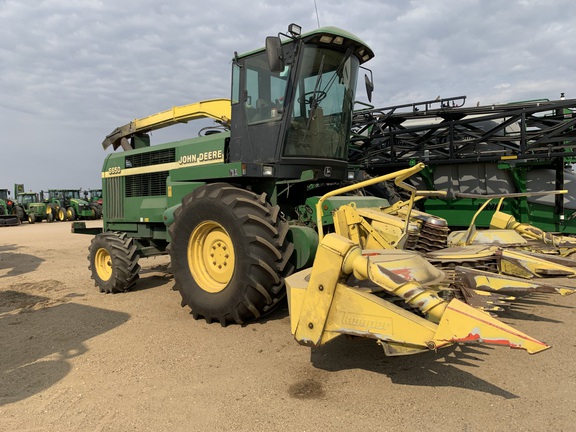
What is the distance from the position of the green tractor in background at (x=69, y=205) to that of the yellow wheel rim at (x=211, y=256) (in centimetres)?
2551

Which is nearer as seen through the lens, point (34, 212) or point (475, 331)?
point (475, 331)

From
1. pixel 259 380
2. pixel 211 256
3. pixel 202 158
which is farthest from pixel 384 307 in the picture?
pixel 202 158

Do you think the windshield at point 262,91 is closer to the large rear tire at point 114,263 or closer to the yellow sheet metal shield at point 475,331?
the large rear tire at point 114,263

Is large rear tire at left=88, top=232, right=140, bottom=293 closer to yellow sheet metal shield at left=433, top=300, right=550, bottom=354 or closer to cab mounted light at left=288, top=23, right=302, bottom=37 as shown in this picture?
cab mounted light at left=288, top=23, right=302, bottom=37

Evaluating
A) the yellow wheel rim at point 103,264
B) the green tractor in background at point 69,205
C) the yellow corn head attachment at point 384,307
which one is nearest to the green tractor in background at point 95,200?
the green tractor in background at point 69,205

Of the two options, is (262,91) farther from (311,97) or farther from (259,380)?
(259,380)

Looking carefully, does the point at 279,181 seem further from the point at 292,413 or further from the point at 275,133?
the point at 292,413

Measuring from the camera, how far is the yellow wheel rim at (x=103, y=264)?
20.8 feet

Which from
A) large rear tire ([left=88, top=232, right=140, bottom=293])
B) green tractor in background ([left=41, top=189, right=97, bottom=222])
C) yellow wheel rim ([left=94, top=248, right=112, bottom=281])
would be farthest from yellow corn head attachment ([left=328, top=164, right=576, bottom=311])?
green tractor in background ([left=41, top=189, right=97, bottom=222])

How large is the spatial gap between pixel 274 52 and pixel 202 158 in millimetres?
2168

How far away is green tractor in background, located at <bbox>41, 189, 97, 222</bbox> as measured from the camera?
27.1 meters

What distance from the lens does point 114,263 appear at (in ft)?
19.6

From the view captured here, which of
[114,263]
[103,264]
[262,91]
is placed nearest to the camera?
[262,91]

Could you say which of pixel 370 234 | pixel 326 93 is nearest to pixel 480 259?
pixel 370 234
